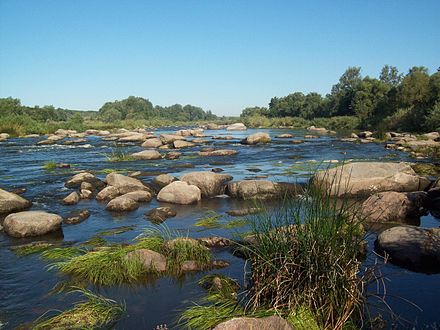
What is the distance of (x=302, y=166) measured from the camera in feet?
66.7

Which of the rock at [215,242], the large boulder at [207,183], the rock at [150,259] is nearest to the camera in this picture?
the rock at [150,259]

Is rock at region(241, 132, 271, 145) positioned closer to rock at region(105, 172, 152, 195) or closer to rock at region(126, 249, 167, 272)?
rock at region(105, 172, 152, 195)

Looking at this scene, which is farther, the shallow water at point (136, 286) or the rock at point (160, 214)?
the rock at point (160, 214)

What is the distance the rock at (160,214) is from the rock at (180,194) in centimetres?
151

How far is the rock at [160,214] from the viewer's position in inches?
439

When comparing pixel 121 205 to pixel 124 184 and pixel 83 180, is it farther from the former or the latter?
pixel 83 180

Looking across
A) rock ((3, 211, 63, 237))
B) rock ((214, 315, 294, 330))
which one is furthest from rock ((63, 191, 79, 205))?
rock ((214, 315, 294, 330))

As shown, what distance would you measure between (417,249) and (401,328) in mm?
2723

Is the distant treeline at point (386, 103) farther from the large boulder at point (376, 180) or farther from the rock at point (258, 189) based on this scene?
the rock at point (258, 189)

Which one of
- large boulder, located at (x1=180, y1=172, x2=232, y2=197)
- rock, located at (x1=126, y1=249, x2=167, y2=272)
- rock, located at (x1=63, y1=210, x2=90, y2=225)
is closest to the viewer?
rock, located at (x1=126, y1=249, x2=167, y2=272)

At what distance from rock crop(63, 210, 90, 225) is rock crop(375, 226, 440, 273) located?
28.0 feet

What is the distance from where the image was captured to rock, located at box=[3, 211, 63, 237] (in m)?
9.65

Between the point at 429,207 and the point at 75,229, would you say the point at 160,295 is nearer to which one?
the point at 75,229

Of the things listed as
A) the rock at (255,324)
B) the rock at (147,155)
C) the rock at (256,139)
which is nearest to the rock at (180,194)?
the rock at (255,324)
